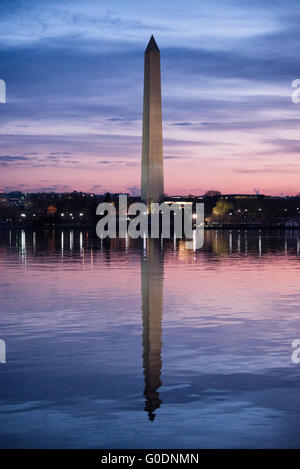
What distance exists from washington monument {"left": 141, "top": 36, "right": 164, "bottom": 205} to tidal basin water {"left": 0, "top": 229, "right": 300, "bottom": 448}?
61664mm

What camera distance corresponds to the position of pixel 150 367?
10.6 meters

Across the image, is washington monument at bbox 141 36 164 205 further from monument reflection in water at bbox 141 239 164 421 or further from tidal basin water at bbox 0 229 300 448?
tidal basin water at bbox 0 229 300 448

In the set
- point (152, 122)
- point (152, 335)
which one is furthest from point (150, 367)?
point (152, 122)

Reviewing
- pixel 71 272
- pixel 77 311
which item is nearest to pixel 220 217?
pixel 71 272

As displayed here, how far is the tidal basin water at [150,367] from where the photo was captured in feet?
24.8

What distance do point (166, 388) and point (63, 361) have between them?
2.29m

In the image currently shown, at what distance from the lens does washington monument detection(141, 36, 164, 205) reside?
8056 centimetres

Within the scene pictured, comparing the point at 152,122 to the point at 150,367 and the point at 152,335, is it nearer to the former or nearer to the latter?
the point at 152,335

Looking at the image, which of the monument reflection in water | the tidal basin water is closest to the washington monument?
the monument reflection in water

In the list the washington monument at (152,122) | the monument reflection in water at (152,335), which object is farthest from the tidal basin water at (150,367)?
the washington monument at (152,122)

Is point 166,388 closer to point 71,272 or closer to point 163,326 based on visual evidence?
point 163,326

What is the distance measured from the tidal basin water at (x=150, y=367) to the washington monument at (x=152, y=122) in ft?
202

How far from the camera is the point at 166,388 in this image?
9.27 m

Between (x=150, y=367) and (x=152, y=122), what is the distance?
72883 millimetres
